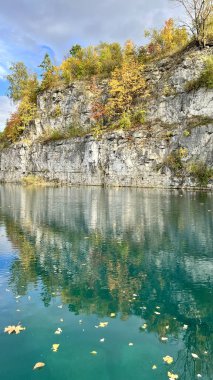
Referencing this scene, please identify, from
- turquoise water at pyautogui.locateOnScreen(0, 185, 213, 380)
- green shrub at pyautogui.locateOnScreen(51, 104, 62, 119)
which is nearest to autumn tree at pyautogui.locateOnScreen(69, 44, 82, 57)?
green shrub at pyautogui.locateOnScreen(51, 104, 62, 119)

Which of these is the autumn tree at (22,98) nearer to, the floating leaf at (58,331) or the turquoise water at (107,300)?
the turquoise water at (107,300)

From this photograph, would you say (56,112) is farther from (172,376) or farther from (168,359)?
(172,376)

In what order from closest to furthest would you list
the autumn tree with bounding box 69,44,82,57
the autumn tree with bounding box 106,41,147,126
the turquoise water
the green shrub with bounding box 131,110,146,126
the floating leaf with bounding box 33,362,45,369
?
the floating leaf with bounding box 33,362,45,369, the turquoise water, the green shrub with bounding box 131,110,146,126, the autumn tree with bounding box 106,41,147,126, the autumn tree with bounding box 69,44,82,57

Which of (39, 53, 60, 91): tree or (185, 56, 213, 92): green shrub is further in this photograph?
(39, 53, 60, 91): tree

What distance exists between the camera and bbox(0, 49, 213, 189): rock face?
53.5 meters

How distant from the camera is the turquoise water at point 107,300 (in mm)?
6656

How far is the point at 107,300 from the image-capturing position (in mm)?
9742

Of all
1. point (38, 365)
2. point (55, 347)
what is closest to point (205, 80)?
point (55, 347)

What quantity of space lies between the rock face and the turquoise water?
3478 centimetres

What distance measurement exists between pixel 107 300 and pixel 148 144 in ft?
169

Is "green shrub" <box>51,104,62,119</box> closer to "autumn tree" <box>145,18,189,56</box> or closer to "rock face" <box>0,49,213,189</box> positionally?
"rock face" <box>0,49,213,189</box>

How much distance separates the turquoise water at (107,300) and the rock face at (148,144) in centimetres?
3478

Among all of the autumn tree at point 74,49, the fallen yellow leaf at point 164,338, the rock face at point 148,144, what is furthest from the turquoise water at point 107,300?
the autumn tree at point 74,49

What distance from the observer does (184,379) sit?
614 centimetres
